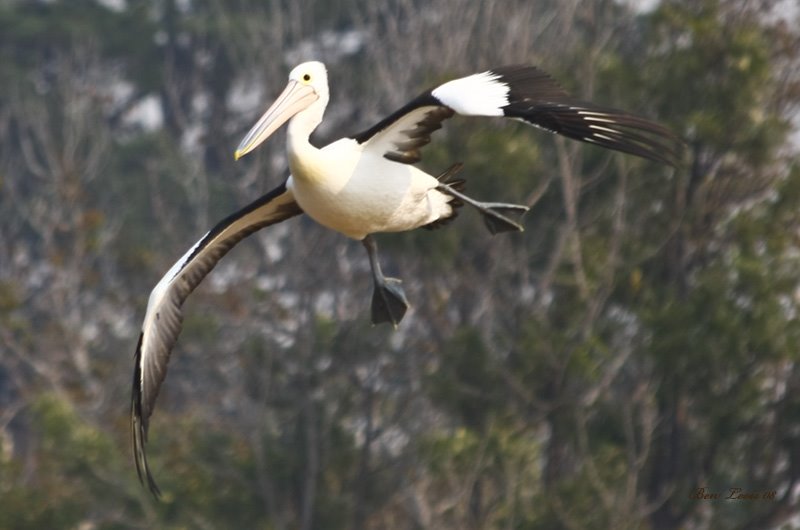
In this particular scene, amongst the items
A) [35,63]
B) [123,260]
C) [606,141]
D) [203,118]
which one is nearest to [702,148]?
[123,260]

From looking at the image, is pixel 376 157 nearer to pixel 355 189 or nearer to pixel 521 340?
pixel 355 189

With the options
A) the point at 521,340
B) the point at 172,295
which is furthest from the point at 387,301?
the point at 521,340

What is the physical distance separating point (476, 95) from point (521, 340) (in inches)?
384

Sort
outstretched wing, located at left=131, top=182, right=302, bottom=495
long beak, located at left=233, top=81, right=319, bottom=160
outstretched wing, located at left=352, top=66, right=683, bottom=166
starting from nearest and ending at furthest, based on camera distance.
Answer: outstretched wing, located at left=352, top=66, right=683, bottom=166 < long beak, located at left=233, top=81, right=319, bottom=160 < outstretched wing, located at left=131, top=182, right=302, bottom=495

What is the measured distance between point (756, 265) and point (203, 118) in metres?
17.2

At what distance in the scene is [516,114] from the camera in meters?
8.90

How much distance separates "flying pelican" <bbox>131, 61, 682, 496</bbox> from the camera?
8.87m


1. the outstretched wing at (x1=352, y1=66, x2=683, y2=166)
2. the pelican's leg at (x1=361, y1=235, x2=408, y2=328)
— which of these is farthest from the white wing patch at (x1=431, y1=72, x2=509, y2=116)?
the pelican's leg at (x1=361, y1=235, x2=408, y2=328)

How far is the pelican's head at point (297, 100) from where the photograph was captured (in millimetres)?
9469

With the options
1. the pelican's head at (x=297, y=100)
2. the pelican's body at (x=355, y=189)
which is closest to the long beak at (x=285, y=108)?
the pelican's head at (x=297, y=100)

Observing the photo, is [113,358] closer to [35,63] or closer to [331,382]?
[331,382]

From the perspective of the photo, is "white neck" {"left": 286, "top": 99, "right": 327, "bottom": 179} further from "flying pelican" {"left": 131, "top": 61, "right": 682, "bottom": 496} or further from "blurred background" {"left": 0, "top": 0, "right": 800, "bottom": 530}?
"blurred background" {"left": 0, "top": 0, "right": 800, "bottom": 530}

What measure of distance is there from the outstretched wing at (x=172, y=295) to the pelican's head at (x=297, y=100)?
71 centimetres

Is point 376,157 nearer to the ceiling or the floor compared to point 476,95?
nearer to the floor
